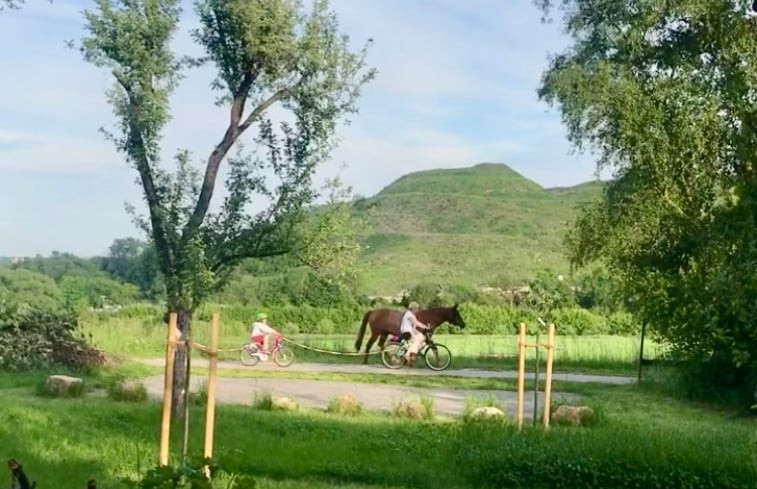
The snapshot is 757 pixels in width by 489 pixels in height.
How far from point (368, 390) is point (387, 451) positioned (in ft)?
26.6

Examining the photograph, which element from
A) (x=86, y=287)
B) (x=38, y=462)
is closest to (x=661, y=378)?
(x=38, y=462)

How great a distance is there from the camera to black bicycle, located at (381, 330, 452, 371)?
80.4ft

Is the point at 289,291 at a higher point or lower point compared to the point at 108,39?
lower

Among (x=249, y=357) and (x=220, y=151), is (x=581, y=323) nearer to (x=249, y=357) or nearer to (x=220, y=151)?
(x=249, y=357)

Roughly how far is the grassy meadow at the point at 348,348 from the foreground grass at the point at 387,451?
12.1 m

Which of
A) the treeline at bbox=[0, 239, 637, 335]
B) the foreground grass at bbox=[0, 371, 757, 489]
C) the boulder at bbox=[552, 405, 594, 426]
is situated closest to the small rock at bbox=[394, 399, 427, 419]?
the foreground grass at bbox=[0, 371, 757, 489]

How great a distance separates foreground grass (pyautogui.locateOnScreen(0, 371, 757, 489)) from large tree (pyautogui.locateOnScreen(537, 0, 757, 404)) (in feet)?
11.4

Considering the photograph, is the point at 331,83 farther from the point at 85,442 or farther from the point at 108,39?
the point at 85,442

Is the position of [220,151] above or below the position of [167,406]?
above

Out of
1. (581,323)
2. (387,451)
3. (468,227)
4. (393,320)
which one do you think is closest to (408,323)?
(393,320)

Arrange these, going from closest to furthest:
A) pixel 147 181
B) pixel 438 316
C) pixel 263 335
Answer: pixel 147 181 < pixel 263 335 < pixel 438 316

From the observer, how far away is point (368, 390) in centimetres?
1839

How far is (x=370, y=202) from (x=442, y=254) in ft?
203

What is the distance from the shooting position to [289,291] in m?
39.9
